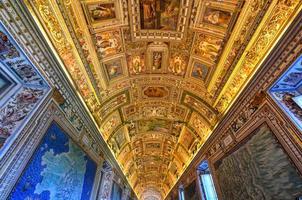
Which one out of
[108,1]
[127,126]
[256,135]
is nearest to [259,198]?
[256,135]

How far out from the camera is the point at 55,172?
5465 millimetres

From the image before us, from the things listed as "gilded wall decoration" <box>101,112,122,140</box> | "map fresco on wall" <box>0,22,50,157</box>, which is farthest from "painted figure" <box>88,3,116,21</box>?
"gilded wall decoration" <box>101,112,122,140</box>

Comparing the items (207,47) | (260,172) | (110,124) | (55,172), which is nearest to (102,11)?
(207,47)

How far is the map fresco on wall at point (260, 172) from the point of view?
439 centimetres

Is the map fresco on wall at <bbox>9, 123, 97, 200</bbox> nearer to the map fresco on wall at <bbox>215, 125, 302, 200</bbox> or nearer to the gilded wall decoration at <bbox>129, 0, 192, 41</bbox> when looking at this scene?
the gilded wall decoration at <bbox>129, 0, 192, 41</bbox>

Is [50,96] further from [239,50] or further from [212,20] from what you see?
[239,50]

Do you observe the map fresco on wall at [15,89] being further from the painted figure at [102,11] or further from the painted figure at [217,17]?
the painted figure at [217,17]

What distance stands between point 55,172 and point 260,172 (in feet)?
20.3

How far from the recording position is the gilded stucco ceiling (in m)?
5.79

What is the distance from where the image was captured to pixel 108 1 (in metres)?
6.28

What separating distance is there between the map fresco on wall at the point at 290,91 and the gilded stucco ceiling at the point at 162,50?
1.23m

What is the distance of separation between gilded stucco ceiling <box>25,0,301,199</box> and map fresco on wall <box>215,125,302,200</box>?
240cm

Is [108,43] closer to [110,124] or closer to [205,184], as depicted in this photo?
[110,124]

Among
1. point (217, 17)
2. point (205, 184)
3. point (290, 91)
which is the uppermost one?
point (217, 17)
